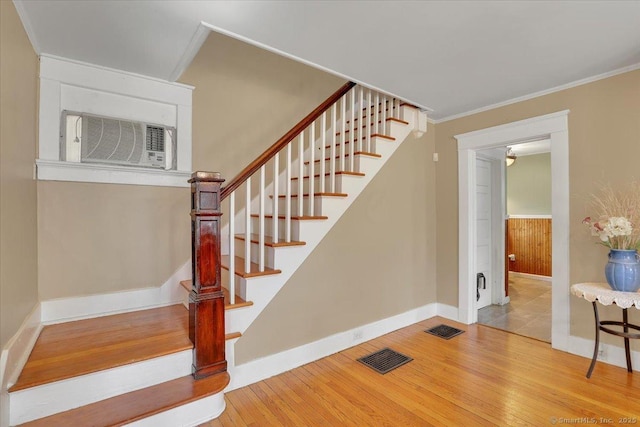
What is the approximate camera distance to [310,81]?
3662 millimetres

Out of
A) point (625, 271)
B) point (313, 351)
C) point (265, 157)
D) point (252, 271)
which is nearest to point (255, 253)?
point (252, 271)

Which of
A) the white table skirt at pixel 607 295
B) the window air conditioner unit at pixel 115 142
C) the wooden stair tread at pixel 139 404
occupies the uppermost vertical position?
the window air conditioner unit at pixel 115 142

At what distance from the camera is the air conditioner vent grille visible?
2.53 m

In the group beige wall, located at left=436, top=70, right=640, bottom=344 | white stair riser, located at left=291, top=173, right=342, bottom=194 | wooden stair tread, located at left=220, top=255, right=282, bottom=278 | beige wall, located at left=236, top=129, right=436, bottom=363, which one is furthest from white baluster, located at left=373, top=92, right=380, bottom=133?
wooden stair tread, located at left=220, top=255, right=282, bottom=278

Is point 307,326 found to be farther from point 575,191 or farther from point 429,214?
point 575,191

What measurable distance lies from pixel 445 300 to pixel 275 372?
7.63 feet

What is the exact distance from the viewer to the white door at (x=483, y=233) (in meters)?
3.98

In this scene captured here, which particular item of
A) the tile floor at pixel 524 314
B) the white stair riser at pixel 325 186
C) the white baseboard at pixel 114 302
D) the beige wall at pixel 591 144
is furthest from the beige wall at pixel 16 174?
the tile floor at pixel 524 314

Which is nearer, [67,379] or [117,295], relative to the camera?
[67,379]

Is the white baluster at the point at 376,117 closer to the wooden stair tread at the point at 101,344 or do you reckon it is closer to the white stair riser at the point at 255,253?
the white stair riser at the point at 255,253

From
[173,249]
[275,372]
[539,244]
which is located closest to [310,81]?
[173,249]

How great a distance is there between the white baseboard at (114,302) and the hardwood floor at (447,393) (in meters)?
1.10

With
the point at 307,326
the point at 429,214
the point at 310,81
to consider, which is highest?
the point at 310,81

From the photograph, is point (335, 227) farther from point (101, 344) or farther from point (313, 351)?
point (101, 344)
